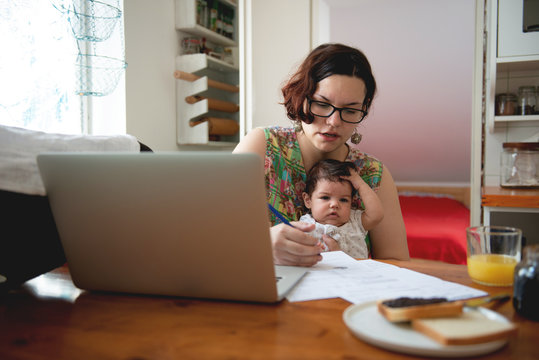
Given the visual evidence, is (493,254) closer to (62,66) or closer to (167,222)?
(167,222)

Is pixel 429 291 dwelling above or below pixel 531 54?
below

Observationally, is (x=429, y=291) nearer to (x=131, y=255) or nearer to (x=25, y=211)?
(x=131, y=255)

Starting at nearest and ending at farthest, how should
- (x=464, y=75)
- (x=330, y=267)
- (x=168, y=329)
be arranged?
1. (x=168, y=329)
2. (x=330, y=267)
3. (x=464, y=75)

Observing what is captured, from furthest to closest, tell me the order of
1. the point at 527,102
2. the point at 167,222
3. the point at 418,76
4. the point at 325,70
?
1. the point at 418,76
2. the point at 527,102
3. the point at 325,70
4. the point at 167,222

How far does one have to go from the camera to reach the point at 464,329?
1.83 feet

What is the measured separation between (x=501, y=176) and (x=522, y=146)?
25 centimetres

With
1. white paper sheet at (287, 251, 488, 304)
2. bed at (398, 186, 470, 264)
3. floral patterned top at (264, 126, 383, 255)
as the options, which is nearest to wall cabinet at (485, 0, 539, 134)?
bed at (398, 186, 470, 264)

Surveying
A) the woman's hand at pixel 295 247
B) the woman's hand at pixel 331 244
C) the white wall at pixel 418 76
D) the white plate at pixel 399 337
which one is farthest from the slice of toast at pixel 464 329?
the white wall at pixel 418 76

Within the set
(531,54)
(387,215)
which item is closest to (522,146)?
(531,54)

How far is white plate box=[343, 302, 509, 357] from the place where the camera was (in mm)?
529

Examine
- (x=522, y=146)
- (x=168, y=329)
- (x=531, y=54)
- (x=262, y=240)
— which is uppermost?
(x=531, y=54)

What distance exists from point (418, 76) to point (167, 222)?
3.87 meters

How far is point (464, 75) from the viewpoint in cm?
395

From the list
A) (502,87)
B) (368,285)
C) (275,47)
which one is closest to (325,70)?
(368,285)
